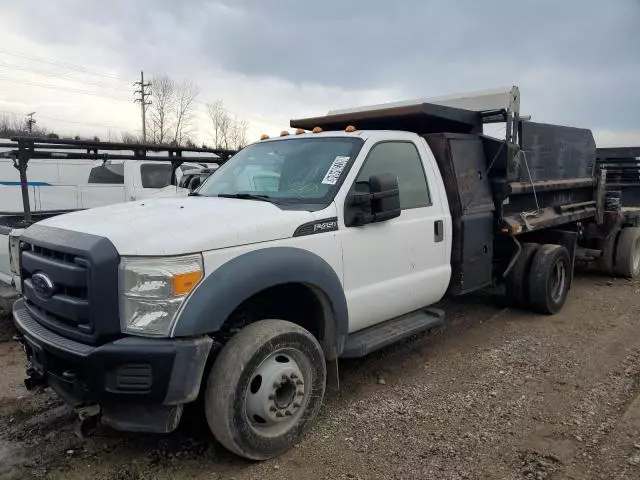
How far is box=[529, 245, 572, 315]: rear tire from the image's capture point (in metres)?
6.13

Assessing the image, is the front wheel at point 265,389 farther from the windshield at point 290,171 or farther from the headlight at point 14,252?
the headlight at point 14,252

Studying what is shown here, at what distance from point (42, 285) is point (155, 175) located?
25.9ft

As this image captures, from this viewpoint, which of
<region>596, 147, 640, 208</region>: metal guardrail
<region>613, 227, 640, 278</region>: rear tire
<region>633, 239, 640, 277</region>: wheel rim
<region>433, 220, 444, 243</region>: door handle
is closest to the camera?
<region>433, 220, 444, 243</region>: door handle

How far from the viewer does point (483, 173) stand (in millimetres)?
5414

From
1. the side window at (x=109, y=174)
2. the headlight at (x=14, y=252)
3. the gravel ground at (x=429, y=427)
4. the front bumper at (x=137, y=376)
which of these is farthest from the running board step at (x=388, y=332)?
the side window at (x=109, y=174)

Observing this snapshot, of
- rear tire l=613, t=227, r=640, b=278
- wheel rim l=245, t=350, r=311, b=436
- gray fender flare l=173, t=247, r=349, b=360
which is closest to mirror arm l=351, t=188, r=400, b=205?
gray fender flare l=173, t=247, r=349, b=360

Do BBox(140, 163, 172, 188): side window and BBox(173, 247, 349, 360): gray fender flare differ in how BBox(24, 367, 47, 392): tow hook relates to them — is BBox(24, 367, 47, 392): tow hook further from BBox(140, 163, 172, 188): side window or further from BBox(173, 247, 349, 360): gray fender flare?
BBox(140, 163, 172, 188): side window

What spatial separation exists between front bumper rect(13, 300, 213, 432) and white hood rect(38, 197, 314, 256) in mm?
509

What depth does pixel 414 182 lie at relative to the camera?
15.1ft

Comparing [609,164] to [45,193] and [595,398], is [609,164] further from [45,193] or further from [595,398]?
[45,193]

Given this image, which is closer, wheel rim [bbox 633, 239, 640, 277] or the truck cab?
the truck cab

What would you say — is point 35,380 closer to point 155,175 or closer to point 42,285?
point 42,285

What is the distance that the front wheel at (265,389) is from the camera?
307 cm

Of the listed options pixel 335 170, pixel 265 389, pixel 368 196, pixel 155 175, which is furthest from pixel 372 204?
pixel 155 175
